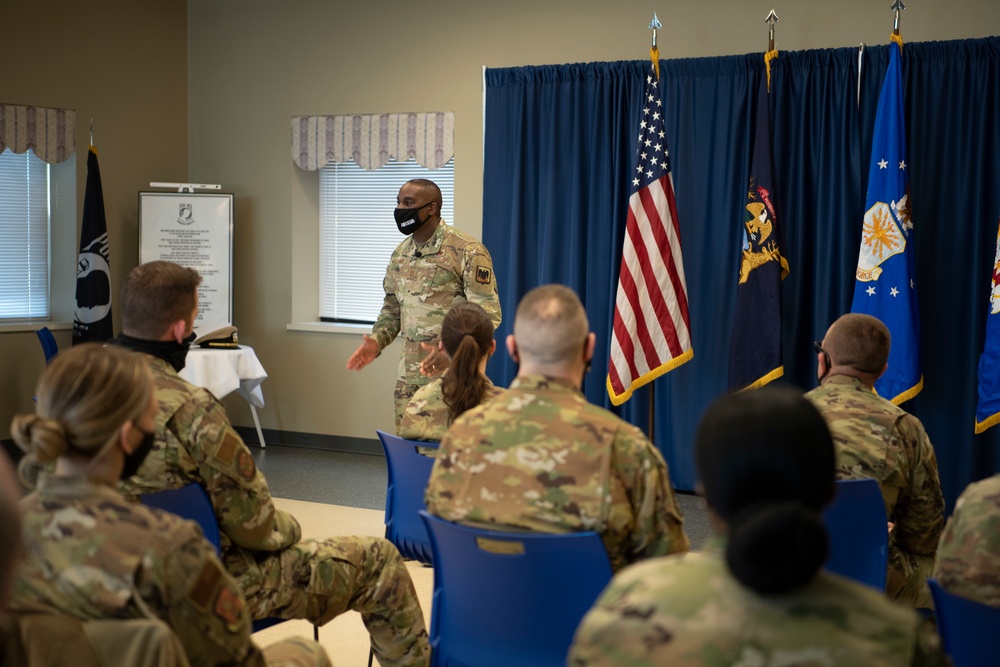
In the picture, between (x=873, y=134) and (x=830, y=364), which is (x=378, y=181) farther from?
(x=830, y=364)

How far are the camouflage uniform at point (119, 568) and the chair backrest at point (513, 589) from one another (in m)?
0.54

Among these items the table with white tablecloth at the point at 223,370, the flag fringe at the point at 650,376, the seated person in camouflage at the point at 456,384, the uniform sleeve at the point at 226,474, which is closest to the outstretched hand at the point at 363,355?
the seated person in camouflage at the point at 456,384

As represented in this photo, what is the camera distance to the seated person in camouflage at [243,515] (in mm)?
2285

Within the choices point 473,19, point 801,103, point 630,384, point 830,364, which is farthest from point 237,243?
point 830,364

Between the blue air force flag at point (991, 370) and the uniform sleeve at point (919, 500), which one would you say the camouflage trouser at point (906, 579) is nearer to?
the uniform sleeve at point (919, 500)

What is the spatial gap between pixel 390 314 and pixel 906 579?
280cm

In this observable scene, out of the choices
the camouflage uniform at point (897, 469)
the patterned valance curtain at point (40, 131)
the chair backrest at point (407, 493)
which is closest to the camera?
the camouflage uniform at point (897, 469)

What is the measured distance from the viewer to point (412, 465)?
9.89ft

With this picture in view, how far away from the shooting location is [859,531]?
2.49 m

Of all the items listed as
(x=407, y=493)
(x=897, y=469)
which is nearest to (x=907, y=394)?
(x=897, y=469)

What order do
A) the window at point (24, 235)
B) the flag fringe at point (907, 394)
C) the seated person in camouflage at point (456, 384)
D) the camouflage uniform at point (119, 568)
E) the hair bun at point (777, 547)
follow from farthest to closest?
1. the window at point (24, 235)
2. the flag fringe at point (907, 394)
3. the seated person in camouflage at point (456, 384)
4. the camouflage uniform at point (119, 568)
5. the hair bun at point (777, 547)

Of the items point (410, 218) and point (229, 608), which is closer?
point (229, 608)

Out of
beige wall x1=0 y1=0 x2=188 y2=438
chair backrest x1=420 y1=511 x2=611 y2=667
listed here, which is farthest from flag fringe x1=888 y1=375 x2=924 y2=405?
beige wall x1=0 y1=0 x2=188 y2=438

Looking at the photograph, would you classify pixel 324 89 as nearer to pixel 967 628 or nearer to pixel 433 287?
pixel 433 287
